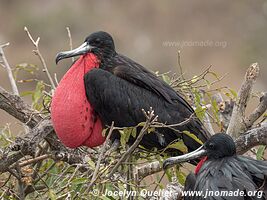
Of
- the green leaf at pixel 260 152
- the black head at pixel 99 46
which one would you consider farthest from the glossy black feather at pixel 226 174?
the black head at pixel 99 46

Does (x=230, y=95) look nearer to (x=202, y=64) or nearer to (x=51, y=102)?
(x=51, y=102)

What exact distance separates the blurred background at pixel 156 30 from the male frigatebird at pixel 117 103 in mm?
8040

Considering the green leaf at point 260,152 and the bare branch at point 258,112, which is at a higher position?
the bare branch at point 258,112

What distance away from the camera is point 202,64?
48.1ft

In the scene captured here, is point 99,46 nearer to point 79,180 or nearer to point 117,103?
point 117,103

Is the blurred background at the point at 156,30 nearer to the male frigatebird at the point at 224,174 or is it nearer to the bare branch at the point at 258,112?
the bare branch at the point at 258,112

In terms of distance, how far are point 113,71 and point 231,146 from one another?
3.45ft

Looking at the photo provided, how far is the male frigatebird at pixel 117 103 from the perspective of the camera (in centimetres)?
489

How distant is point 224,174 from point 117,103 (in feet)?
3.38

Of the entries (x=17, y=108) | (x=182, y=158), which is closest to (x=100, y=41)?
(x=17, y=108)

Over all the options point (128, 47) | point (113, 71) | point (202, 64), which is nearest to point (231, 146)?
point (113, 71)

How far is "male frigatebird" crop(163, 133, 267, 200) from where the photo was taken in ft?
13.1

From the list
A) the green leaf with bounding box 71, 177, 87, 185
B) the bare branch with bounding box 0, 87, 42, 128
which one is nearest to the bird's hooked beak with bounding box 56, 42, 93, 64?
the bare branch with bounding box 0, 87, 42, 128

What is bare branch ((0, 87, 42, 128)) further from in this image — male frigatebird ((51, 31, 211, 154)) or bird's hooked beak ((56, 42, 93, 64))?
bird's hooked beak ((56, 42, 93, 64))
